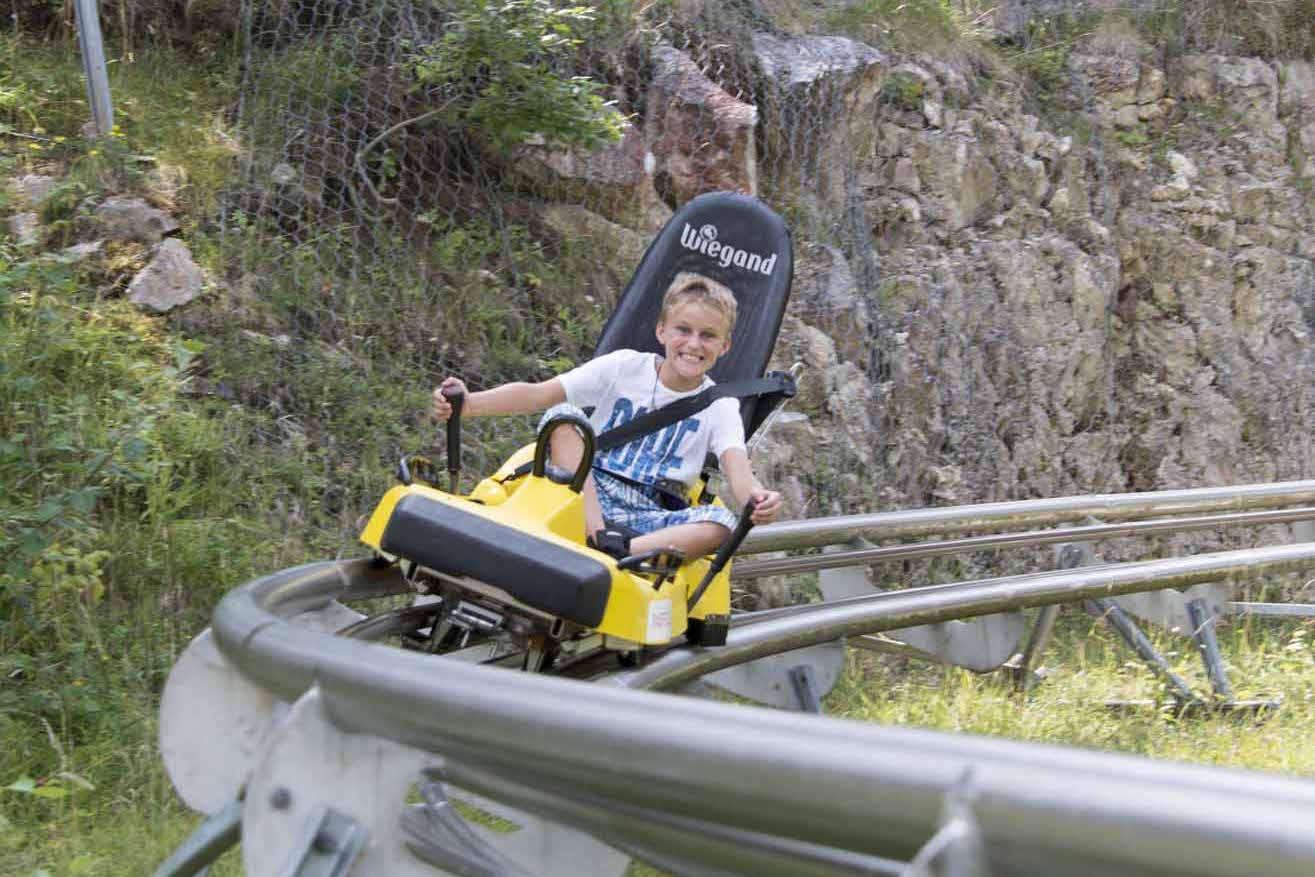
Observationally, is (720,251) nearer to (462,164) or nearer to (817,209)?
(462,164)

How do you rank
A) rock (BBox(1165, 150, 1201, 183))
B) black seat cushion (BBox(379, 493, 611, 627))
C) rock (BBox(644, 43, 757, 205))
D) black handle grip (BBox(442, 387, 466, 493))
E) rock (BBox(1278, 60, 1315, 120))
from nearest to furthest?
black seat cushion (BBox(379, 493, 611, 627)) → black handle grip (BBox(442, 387, 466, 493)) → rock (BBox(644, 43, 757, 205)) → rock (BBox(1165, 150, 1201, 183)) → rock (BBox(1278, 60, 1315, 120))

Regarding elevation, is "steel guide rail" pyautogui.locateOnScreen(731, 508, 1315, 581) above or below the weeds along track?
below

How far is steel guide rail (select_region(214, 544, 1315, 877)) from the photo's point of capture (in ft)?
3.03

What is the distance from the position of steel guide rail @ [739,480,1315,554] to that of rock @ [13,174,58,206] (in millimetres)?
2809

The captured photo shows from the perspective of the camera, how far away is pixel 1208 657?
4551mm

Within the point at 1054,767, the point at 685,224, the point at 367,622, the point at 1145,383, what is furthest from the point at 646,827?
the point at 1145,383

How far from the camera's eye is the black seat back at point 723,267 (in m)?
3.98

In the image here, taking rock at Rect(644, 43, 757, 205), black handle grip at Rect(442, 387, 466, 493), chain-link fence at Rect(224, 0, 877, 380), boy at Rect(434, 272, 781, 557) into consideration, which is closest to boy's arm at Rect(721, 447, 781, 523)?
boy at Rect(434, 272, 781, 557)

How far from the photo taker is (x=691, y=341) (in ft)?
11.9

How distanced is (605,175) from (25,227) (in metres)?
2.52

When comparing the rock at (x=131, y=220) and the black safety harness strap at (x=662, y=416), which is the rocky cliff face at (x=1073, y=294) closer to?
the black safety harness strap at (x=662, y=416)

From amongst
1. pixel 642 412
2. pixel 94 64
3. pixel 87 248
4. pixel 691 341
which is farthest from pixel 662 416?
pixel 94 64

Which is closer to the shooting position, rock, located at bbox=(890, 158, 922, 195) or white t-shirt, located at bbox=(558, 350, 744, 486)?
white t-shirt, located at bbox=(558, 350, 744, 486)

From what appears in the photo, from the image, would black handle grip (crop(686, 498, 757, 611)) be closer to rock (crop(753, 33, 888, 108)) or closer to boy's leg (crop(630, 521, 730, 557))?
boy's leg (crop(630, 521, 730, 557))
